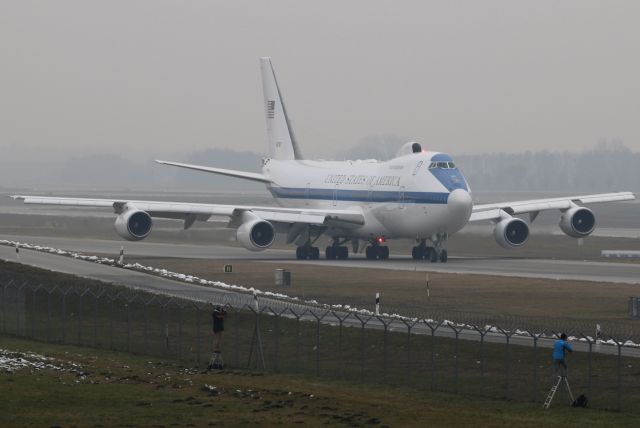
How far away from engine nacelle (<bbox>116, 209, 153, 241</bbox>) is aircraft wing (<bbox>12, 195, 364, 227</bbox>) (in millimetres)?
474

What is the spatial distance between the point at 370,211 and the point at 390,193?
2.11 metres

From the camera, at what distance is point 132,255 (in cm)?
Answer: 8125

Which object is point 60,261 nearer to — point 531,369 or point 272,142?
point 272,142

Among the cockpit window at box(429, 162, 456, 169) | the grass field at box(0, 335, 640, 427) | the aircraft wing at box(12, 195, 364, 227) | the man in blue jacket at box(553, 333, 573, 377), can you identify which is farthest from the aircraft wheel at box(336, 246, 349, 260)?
the man in blue jacket at box(553, 333, 573, 377)

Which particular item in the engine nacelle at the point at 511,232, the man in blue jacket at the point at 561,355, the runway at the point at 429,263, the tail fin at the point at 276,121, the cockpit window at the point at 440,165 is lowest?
the man in blue jacket at the point at 561,355

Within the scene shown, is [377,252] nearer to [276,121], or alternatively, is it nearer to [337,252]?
[337,252]

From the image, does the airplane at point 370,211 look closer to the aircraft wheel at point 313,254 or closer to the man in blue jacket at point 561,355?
the aircraft wheel at point 313,254

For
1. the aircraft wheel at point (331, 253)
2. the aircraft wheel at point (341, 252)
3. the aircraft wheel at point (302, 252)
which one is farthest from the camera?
the aircraft wheel at point (331, 253)

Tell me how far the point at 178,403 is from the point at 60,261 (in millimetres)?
40572

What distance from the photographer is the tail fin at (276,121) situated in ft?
304

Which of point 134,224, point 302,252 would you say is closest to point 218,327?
point 134,224

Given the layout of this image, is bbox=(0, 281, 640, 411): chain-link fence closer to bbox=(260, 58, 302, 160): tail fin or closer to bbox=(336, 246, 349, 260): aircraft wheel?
bbox=(336, 246, 349, 260): aircraft wheel

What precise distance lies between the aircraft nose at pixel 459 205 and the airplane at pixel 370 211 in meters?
0.05

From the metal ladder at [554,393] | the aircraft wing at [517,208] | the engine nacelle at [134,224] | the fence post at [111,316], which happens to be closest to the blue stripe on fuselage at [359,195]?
the aircraft wing at [517,208]
